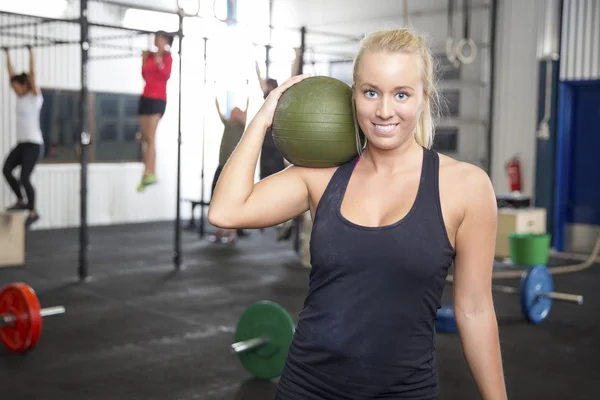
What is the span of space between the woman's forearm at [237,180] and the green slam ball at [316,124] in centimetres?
6

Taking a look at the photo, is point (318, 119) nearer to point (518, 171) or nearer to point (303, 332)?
point (303, 332)

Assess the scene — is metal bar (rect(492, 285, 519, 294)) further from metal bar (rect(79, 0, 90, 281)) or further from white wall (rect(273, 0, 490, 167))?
metal bar (rect(79, 0, 90, 281))

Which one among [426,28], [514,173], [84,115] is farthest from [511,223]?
[84,115]

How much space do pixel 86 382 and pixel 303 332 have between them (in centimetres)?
202

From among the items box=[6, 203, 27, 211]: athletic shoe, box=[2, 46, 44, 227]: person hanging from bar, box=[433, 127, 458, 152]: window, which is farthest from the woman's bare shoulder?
box=[433, 127, 458, 152]: window

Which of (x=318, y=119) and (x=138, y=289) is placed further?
(x=138, y=289)

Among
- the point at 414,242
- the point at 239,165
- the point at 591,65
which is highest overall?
the point at 591,65

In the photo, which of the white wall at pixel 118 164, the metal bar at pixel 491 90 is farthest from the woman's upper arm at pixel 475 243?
the white wall at pixel 118 164

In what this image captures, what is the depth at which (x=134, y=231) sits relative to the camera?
7.62 m

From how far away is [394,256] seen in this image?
3.27ft

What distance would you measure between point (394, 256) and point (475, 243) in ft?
0.46

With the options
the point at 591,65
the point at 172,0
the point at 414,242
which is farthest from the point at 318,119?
the point at 172,0

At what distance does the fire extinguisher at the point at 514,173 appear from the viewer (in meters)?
6.62

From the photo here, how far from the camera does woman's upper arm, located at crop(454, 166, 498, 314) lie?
1.04 metres
